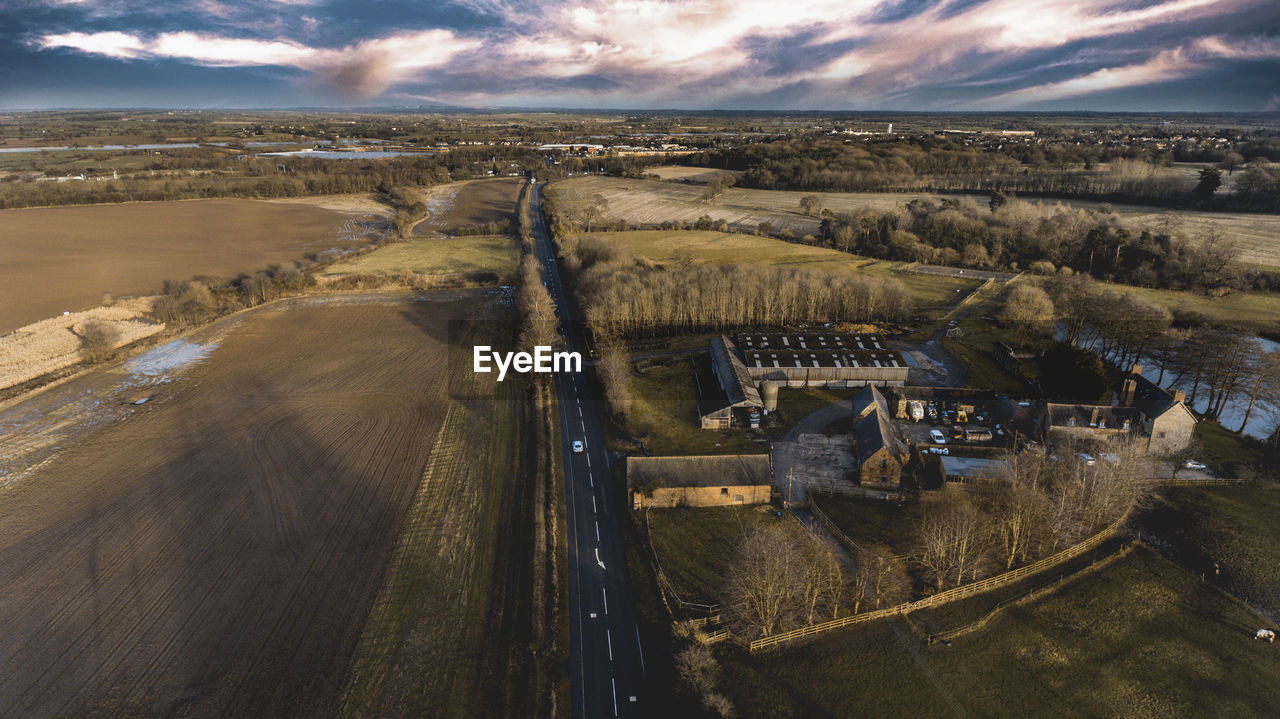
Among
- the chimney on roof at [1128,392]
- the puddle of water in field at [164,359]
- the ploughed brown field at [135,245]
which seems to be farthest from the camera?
the ploughed brown field at [135,245]

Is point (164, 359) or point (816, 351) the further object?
point (164, 359)

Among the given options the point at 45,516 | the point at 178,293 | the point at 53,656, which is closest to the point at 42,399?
the point at 45,516

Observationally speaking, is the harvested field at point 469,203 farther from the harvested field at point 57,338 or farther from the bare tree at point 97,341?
the bare tree at point 97,341

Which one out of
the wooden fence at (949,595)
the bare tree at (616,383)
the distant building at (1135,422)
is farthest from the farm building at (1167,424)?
the bare tree at (616,383)

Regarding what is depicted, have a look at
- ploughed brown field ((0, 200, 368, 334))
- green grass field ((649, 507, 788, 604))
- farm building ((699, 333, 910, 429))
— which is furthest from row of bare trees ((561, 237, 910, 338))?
ploughed brown field ((0, 200, 368, 334))

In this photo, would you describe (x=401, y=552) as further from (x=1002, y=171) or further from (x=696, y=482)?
(x=1002, y=171)

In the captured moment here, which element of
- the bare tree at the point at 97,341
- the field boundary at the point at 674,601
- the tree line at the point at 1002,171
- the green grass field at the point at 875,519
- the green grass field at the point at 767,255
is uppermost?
the tree line at the point at 1002,171

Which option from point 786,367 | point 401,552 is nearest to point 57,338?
point 401,552
